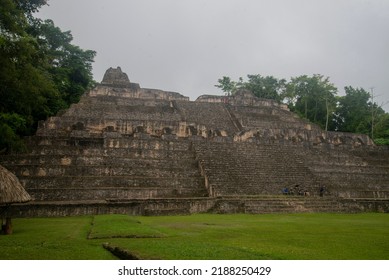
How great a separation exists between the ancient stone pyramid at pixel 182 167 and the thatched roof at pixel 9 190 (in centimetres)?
333

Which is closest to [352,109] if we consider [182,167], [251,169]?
[251,169]

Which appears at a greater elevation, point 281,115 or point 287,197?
point 281,115

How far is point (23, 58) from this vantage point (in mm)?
11875

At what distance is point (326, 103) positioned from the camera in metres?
40.9

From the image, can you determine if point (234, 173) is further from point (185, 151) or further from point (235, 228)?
point (235, 228)

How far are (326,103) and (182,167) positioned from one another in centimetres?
2740

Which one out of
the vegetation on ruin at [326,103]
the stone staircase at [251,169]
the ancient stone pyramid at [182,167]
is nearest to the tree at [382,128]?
the vegetation on ruin at [326,103]

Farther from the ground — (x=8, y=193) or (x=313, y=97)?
(x=313, y=97)

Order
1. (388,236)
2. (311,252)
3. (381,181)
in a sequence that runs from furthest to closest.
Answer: (381,181)
(388,236)
(311,252)

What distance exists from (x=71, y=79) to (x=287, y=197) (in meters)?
22.0

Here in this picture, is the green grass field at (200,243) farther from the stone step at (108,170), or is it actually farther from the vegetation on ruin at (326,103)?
the vegetation on ruin at (326,103)

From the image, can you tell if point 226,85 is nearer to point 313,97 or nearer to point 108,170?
point 313,97

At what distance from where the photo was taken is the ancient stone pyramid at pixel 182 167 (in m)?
15.1

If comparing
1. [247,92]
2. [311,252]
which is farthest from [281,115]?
[311,252]
